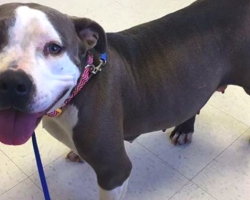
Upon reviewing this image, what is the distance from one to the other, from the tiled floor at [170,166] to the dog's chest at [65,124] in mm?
377

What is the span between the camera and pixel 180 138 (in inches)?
70.9

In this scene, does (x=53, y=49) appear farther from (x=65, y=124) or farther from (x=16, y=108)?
(x=65, y=124)

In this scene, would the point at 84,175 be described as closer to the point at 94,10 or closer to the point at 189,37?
the point at 189,37

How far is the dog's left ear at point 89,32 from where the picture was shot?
1170mm

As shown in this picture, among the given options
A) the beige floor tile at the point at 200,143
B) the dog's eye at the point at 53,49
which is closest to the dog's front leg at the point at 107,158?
the dog's eye at the point at 53,49

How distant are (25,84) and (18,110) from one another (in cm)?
11

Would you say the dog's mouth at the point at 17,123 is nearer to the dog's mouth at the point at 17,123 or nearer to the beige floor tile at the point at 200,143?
the dog's mouth at the point at 17,123

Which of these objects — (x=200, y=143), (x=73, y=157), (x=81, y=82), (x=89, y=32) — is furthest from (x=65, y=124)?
(x=200, y=143)

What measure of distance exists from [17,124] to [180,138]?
34.0 inches

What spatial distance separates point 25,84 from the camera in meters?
0.98

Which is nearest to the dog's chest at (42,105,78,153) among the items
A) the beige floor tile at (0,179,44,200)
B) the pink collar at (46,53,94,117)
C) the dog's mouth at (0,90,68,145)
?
the pink collar at (46,53,94,117)

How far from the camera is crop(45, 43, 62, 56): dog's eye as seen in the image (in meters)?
1.04

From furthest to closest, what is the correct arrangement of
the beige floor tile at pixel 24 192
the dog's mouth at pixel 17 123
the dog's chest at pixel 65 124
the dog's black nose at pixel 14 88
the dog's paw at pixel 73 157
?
the dog's paw at pixel 73 157 → the beige floor tile at pixel 24 192 → the dog's chest at pixel 65 124 → the dog's mouth at pixel 17 123 → the dog's black nose at pixel 14 88

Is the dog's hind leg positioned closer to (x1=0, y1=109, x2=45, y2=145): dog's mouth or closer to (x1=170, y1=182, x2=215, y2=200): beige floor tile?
(x1=170, y1=182, x2=215, y2=200): beige floor tile
